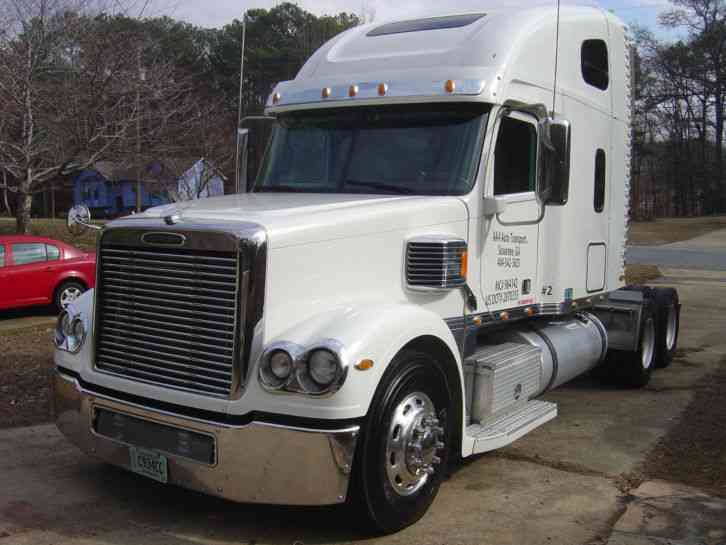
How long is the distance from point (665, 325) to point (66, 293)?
988cm

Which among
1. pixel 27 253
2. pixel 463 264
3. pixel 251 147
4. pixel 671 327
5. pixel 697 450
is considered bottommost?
pixel 697 450

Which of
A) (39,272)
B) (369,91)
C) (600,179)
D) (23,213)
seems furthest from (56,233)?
(369,91)

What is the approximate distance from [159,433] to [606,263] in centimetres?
507

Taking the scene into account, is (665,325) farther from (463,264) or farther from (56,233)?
(56,233)

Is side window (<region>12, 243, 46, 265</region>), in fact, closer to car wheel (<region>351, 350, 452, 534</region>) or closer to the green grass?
the green grass

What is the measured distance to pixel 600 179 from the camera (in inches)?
303

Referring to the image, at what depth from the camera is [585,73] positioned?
7.36 metres

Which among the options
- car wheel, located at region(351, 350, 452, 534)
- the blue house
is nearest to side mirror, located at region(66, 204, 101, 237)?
car wheel, located at region(351, 350, 452, 534)

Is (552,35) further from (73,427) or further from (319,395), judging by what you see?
(73,427)

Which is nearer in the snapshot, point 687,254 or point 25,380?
point 25,380

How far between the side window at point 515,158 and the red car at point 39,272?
368 inches

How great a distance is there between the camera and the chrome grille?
14.3 ft

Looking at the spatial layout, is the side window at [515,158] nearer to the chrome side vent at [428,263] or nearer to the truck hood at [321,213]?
the truck hood at [321,213]

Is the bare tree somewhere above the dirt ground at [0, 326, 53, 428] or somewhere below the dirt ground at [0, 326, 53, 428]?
above
